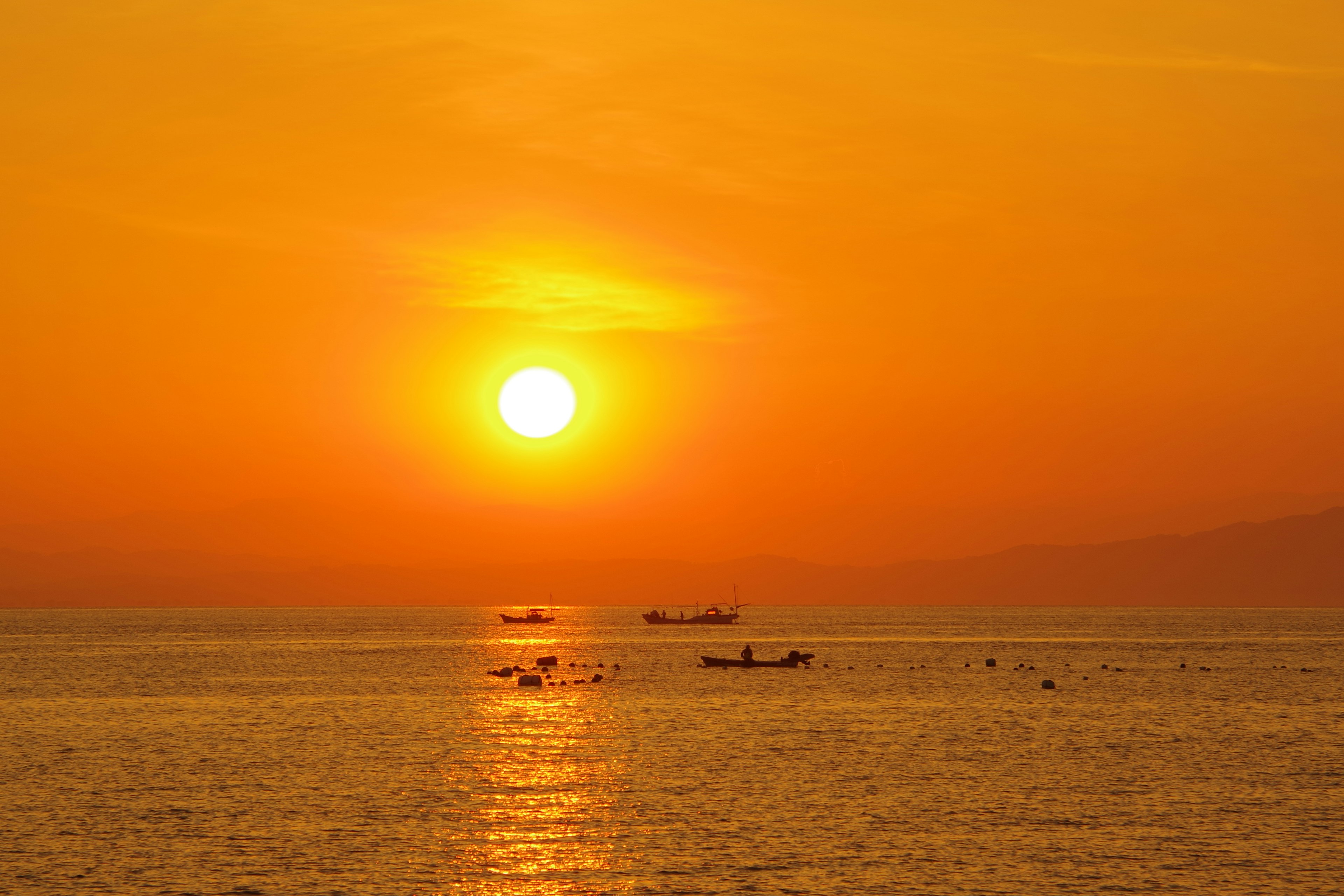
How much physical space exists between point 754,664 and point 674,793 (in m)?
101

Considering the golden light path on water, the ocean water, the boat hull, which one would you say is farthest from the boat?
the golden light path on water

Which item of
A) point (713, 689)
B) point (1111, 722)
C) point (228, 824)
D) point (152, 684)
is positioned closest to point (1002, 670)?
point (713, 689)

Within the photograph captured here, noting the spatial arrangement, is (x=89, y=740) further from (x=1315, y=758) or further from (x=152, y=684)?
(x=1315, y=758)

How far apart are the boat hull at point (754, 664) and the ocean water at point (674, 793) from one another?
41.2 metres

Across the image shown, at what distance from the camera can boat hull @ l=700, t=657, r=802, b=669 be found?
16325 centimetres

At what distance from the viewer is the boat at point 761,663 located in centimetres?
16312

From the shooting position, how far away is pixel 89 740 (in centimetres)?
8662

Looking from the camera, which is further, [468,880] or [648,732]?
[648,732]

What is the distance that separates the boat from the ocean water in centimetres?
4107

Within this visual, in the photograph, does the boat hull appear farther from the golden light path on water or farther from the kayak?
the golden light path on water

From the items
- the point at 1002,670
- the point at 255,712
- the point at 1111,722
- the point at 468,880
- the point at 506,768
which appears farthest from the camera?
the point at 1002,670

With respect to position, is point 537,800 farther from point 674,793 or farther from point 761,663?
point 761,663

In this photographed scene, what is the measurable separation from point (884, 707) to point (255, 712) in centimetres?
5154

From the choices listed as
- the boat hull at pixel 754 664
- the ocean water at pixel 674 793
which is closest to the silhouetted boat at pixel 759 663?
the boat hull at pixel 754 664
